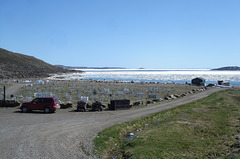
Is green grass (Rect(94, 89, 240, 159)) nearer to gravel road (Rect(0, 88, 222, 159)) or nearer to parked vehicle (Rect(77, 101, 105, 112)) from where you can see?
gravel road (Rect(0, 88, 222, 159))

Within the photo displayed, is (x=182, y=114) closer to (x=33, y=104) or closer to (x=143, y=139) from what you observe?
(x=143, y=139)

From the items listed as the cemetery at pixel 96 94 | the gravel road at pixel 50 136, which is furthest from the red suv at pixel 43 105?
the gravel road at pixel 50 136

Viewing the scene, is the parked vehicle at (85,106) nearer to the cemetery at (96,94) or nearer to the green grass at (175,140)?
the cemetery at (96,94)

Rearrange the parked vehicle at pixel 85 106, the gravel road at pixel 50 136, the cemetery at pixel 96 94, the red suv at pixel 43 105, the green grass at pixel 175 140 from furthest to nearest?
1. the cemetery at pixel 96 94
2. the parked vehicle at pixel 85 106
3. the red suv at pixel 43 105
4. the green grass at pixel 175 140
5. the gravel road at pixel 50 136

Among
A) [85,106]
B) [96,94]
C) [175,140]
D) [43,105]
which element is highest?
[43,105]

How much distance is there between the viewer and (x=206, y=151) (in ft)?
34.9

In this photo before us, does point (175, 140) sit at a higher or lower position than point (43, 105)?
lower

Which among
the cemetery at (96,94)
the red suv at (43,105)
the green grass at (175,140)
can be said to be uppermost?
the red suv at (43,105)

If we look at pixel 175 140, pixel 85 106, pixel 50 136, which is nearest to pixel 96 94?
pixel 85 106

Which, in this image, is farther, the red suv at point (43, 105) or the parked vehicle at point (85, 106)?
the parked vehicle at point (85, 106)

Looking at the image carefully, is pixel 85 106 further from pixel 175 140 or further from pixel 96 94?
pixel 96 94

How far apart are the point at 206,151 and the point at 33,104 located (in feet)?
50.7

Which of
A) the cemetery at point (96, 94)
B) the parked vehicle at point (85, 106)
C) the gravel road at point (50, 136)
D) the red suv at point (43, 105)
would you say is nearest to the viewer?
the gravel road at point (50, 136)

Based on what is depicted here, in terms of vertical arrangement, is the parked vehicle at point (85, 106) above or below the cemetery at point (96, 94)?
above
